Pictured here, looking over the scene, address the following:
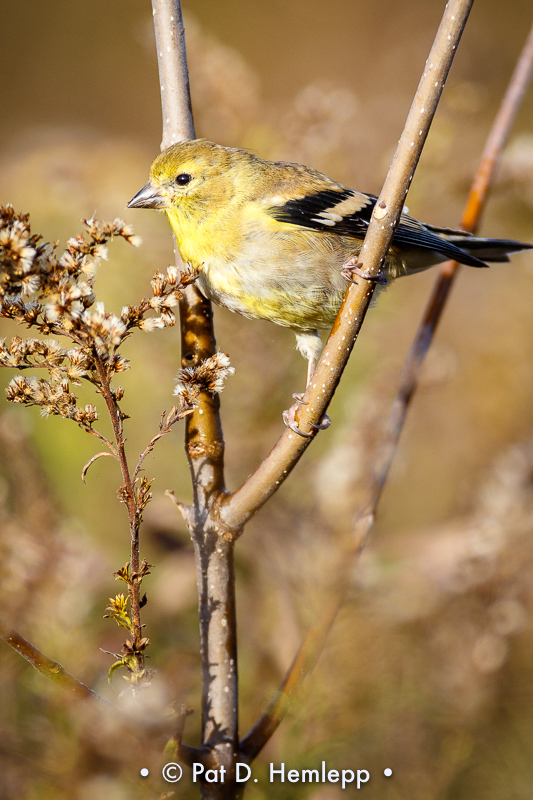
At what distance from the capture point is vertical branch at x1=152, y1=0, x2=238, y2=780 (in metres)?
1.07

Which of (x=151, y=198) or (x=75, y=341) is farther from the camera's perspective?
(x=151, y=198)

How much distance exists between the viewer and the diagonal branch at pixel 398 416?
43.9 inches

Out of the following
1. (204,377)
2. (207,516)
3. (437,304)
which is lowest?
(207,516)

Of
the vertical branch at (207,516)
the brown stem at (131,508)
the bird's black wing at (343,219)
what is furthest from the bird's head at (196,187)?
the brown stem at (131,508)

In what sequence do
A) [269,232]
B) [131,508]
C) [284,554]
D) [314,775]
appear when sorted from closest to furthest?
[131,508] < [314,775] < [269,232] < [284,554]

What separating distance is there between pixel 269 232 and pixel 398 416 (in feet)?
1.97

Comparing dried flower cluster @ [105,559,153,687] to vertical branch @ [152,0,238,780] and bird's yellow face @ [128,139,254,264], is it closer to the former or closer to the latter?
vertical branch @ [152,0,238,780]

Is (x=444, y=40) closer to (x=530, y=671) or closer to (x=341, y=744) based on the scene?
(x=341, y=744)

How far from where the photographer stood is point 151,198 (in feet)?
5.57

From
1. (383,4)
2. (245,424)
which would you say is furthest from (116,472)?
(383,4)

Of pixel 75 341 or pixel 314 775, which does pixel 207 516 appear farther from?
pixel 314 775

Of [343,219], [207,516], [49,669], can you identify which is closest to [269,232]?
[343,219]

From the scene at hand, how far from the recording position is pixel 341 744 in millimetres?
1544

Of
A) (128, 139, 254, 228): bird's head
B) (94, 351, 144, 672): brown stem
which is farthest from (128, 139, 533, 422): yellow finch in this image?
(94, 351, 144, 672): brown stem
